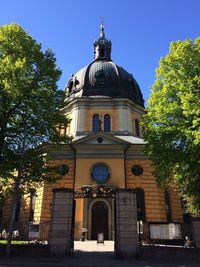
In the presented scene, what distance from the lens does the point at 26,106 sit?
15609 millimetres

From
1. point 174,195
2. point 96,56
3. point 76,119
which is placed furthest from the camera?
point 96,56

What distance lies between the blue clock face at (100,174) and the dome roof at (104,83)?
9253 millimetres

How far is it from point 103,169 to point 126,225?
484 inches

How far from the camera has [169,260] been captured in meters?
12.4

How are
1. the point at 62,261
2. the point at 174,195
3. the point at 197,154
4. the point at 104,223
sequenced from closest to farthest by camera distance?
the point at 62,261 → the point at 197,154 → the point at 104,223 → the point at 174,195

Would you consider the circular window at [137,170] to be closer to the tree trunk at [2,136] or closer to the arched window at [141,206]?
the arched window at [141,206]

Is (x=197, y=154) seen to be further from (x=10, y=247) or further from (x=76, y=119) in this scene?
(x=76, y=119)

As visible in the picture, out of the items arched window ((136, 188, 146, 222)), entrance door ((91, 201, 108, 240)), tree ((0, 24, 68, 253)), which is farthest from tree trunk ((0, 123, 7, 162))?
arched window ((136, 188, 146, 222))

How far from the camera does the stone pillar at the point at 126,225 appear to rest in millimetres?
12477

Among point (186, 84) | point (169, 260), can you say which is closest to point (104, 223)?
point (169, 260)

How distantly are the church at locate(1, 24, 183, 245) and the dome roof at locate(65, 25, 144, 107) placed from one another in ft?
1.14

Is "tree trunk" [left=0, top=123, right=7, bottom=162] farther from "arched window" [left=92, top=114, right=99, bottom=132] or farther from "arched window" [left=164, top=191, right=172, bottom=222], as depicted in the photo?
"arched window" [left=164, top=191, right=172, bottom=222]

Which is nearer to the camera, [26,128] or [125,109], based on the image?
[26,128]

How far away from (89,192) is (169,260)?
494 centimetres
